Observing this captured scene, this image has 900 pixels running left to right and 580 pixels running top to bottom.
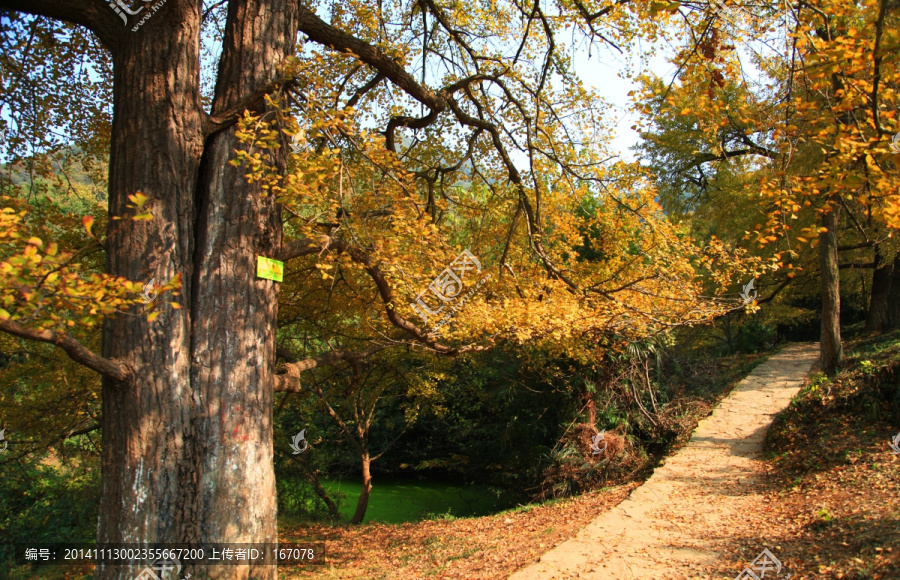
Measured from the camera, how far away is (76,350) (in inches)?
114

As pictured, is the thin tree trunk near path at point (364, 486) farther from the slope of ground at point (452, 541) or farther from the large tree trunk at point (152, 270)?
the large tree trunk at point (152, 270)

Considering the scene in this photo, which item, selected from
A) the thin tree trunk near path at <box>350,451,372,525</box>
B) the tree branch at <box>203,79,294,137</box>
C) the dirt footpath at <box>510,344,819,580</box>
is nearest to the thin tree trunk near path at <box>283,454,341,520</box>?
the thin tree trunk near path at <box>350,451,372,525</box>

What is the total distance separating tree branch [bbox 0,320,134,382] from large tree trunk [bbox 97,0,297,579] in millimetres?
113

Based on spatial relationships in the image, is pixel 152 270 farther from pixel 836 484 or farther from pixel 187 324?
pixel 836 484

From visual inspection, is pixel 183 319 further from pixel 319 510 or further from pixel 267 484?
pixel 319 510

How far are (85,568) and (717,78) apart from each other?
7654 mm

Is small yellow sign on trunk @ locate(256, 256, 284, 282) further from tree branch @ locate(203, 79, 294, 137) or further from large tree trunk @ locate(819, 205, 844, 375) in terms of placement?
large tree trunk @ locate(819, 205, 844, 375)

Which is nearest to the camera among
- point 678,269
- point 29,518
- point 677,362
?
point 678,269

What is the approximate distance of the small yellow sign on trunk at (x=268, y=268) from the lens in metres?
3.94

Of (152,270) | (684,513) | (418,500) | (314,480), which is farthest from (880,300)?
(152,270)

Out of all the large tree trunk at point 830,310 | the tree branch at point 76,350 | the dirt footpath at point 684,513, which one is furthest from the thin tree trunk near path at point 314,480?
the large tree trunk at point 830,310

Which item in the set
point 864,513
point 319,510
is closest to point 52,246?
point 864,513

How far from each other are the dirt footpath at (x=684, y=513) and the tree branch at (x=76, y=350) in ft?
10.0

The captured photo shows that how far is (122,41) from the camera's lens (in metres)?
3.92
